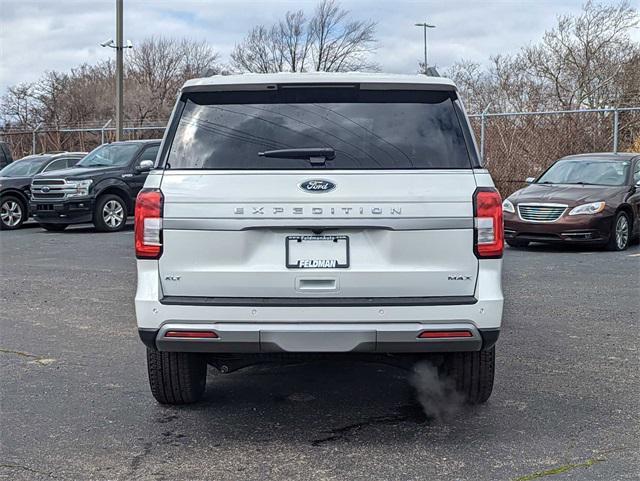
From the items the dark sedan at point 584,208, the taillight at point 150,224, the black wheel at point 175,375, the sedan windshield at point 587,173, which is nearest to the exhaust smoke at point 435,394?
the black wheel at point 175,375

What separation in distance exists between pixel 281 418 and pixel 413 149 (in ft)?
5.89

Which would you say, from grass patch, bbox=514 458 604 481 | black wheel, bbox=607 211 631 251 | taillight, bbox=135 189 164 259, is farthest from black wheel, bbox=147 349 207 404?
black wheel, bbox=607 211 631 251

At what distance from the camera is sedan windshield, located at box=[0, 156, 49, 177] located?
2006cm

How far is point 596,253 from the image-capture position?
1358cm

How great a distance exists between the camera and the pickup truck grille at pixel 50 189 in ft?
57.5

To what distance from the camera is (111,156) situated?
61.2ft

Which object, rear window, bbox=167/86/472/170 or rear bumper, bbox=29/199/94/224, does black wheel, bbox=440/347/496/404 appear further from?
rear bumper, bbox=29/199/94/224

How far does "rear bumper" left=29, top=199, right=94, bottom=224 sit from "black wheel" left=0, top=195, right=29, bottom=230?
1747 millimetres

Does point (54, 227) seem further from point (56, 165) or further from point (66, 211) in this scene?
point (56, 165)

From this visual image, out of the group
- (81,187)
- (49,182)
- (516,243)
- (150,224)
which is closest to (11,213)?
(49,182)

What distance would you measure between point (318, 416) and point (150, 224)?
5.26 feet

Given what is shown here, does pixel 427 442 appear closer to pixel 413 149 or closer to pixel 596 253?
pixel 413 149

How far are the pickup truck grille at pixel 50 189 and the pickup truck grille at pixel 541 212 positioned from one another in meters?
8.94

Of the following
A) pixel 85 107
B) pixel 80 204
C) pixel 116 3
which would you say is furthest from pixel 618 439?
pixel 85 107
